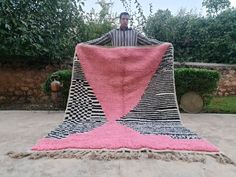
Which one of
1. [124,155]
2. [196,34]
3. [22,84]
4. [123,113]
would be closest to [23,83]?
[22,84]

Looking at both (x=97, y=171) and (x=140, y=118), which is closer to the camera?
(x=97, y=171)

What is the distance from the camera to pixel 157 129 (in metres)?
3.13

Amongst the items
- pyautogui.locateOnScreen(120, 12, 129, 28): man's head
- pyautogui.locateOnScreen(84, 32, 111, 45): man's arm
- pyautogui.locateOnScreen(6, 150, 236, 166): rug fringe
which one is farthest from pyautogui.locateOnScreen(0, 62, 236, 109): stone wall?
pyautogui.locateOnScreen(6, 150, 236, 166): rug fringe

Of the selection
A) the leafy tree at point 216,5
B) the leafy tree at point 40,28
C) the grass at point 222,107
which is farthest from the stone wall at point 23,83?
the leafy tree at point 216,5

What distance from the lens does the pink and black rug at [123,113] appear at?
A: 2.43 meters

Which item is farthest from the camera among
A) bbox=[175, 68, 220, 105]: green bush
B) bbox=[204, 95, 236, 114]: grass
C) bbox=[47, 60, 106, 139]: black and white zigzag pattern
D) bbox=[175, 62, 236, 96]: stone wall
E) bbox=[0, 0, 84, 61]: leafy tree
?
bbox=[175, 62, 236, 96]: stone wall

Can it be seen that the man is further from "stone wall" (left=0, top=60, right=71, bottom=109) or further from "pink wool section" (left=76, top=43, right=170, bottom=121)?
"stone wall" (left=0, top=60, right=71, bottom=109)

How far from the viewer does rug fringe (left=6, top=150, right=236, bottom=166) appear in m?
2.30

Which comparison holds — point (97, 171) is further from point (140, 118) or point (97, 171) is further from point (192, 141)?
point (140, 118)

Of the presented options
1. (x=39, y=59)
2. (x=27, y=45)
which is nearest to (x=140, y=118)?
(x=27, y=45)

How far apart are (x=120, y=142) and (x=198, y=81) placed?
108 inches

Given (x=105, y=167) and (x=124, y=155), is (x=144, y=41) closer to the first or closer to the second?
(x=124, y=155)

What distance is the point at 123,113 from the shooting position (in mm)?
3574

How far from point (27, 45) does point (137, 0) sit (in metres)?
3.06
